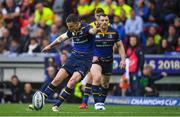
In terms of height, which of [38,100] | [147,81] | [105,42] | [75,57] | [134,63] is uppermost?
[105,42]

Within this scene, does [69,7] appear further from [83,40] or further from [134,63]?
[83,40]

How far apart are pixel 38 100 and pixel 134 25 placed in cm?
831

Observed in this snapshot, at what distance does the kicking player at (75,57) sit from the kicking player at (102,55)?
20 centimetres

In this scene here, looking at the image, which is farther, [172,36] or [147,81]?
[172,36]

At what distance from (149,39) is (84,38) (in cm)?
601

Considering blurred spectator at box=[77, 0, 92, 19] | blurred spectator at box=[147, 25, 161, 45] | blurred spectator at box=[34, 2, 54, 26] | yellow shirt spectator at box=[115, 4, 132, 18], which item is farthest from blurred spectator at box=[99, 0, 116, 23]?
blurred spectator at box=[34, 2, 54, 26]

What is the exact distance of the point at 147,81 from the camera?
2284 cm

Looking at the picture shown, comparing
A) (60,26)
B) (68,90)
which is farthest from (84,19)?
(68,90)

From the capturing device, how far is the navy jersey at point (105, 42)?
1817cm

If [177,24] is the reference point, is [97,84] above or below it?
below

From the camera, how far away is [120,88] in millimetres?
23453

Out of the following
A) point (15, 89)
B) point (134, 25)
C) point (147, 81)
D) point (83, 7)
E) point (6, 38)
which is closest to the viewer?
point (147, 81)

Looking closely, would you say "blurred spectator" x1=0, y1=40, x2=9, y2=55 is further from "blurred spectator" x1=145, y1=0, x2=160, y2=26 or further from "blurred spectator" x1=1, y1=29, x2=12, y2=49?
"blurred spectator" x1=145, y1=0, x2=160, y2=26

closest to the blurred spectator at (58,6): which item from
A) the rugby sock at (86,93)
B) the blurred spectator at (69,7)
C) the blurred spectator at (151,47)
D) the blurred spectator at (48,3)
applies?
the blurred spectator at (48,3)
